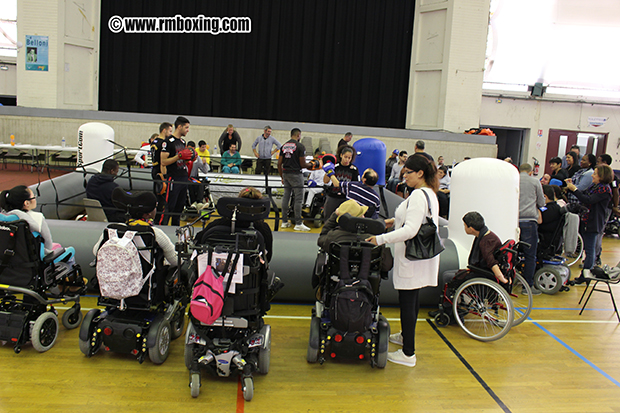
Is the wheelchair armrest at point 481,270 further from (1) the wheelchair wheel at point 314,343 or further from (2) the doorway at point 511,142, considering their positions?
(2) the doorway at point 511,142

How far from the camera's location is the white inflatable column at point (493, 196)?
4629 mm

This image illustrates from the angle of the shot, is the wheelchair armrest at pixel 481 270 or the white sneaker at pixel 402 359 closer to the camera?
the white sneaker at pixel 402 359

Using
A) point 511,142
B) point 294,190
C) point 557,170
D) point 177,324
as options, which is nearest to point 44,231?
point 177,324

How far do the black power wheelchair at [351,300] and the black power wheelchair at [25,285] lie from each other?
2004mm

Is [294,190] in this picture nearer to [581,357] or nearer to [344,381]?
[344,381]

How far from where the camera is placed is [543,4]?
14.6 m

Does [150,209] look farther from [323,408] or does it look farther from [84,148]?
[84,148]

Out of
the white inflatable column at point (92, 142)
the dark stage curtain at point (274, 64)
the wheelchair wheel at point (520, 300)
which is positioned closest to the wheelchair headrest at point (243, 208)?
the wheelchair wheel at point (520, 300)

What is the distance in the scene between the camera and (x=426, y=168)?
10.4ft

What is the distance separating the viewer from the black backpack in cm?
305

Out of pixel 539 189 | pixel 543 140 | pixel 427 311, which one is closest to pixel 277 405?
pixel 427 311

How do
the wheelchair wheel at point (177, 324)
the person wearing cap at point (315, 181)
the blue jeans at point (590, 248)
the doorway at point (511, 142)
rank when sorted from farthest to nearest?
the doorway at point (511, 142) < the person wearing cap at point (315, 181) < the blue jeans at point (590, 248) < the wheelchair wheel at point (177, 324)

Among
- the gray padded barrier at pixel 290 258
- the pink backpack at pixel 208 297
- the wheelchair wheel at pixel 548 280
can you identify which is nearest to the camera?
the pink backpack at pixel 208 297

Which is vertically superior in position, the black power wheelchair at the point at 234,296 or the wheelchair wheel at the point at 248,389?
the black power wheelchair at the point at 234,296
